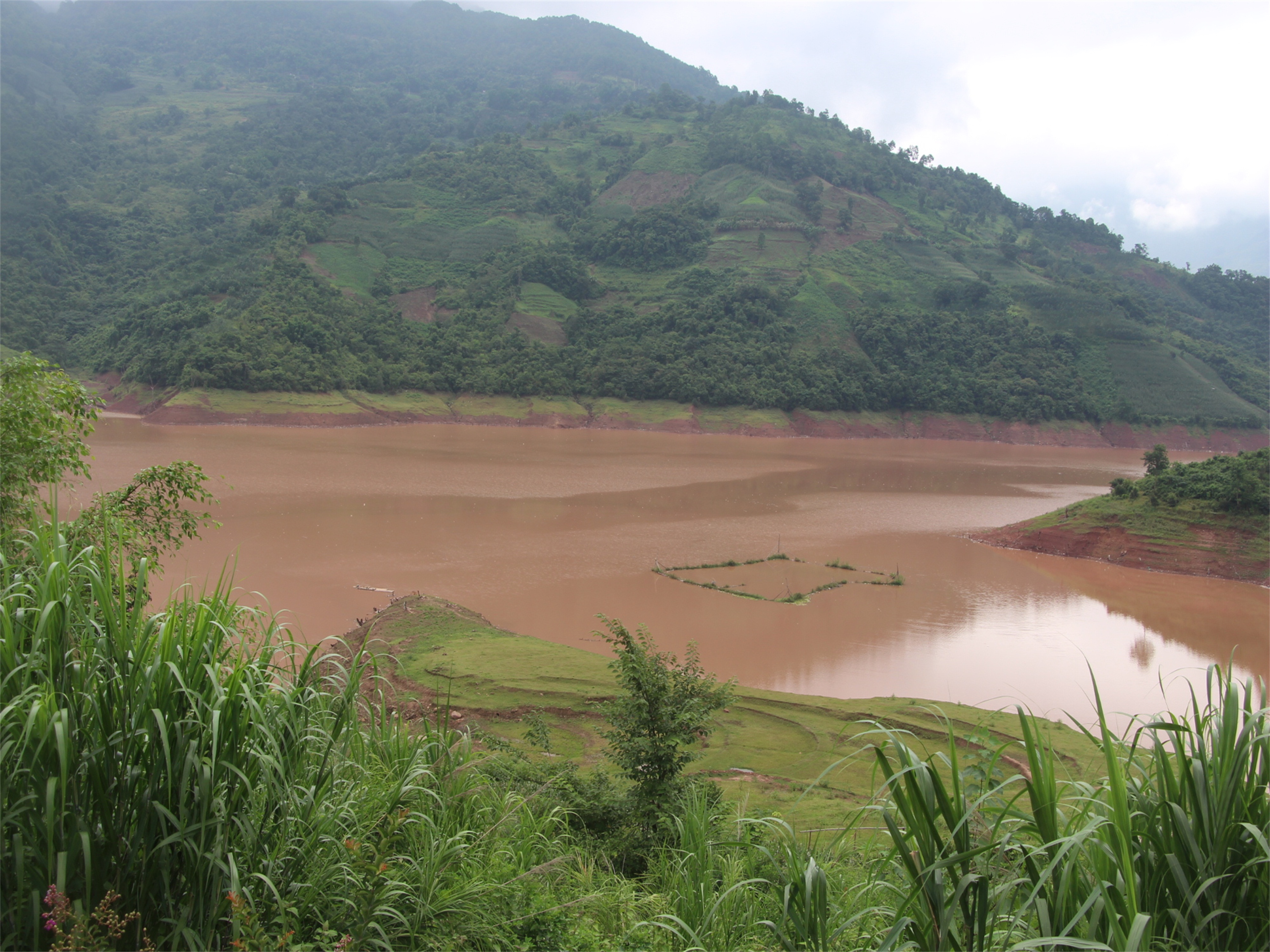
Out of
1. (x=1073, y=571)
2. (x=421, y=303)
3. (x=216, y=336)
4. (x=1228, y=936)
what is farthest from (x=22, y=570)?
(x=421, y=303)

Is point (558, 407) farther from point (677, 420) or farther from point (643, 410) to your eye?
point (677, 420)

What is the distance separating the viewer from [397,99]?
16975cm

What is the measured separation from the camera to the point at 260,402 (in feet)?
168

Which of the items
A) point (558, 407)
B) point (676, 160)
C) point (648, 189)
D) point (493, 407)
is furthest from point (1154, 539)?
point (676, 160)

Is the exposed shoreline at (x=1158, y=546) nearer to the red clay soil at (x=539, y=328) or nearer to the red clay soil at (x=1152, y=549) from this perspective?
the red clay soil at (x=1152, y=549)

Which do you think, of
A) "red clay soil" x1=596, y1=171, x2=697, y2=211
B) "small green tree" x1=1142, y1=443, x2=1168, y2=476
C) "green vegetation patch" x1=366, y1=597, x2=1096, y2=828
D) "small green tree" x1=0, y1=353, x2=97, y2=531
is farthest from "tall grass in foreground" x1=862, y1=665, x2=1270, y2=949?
"red clay soil" x1=596, y1=171, x2=697, y2=211

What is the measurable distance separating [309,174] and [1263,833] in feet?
462

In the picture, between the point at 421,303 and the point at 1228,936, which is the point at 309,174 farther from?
the point at 1228,936

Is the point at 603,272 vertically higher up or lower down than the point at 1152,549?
higher up

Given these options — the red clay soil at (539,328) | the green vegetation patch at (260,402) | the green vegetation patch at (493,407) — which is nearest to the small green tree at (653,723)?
the green vegetation patch at (260,402)

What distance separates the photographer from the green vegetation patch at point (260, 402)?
4947cm

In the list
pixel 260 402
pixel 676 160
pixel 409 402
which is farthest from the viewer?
pixel 676 160

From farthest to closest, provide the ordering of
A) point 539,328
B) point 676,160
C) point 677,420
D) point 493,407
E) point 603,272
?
point 676,160 < point 603,272 < point 539,328 < point 677,420 < point 493,407

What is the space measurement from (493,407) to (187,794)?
59.0 m
